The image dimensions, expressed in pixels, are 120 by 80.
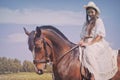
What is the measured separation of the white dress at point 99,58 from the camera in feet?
7.61

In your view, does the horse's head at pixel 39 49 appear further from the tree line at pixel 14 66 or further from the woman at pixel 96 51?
the tree line at pixel 14 66

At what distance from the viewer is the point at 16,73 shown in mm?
3668

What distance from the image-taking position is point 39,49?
84.7 inches

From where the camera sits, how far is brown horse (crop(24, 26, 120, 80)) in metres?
2.17

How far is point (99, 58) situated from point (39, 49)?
598mm

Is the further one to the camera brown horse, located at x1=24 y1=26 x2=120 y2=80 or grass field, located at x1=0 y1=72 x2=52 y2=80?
grass field, located at x1=0 y1=72 x2=52 y2=80

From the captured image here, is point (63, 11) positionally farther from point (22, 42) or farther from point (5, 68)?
point (5, 68)

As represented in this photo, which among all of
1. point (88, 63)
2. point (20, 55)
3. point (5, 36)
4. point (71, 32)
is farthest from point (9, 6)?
point (88, 63)

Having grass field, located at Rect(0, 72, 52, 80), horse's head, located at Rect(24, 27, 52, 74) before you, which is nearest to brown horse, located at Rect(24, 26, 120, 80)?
horse's head, located at Rect(24, 27, 52, 74)

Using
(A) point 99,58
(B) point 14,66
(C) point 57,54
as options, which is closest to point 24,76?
(B) point 14,66

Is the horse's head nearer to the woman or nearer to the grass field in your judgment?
the woman

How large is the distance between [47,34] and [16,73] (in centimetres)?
157

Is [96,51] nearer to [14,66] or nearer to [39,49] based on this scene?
[39,49]

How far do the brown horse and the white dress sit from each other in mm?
94
